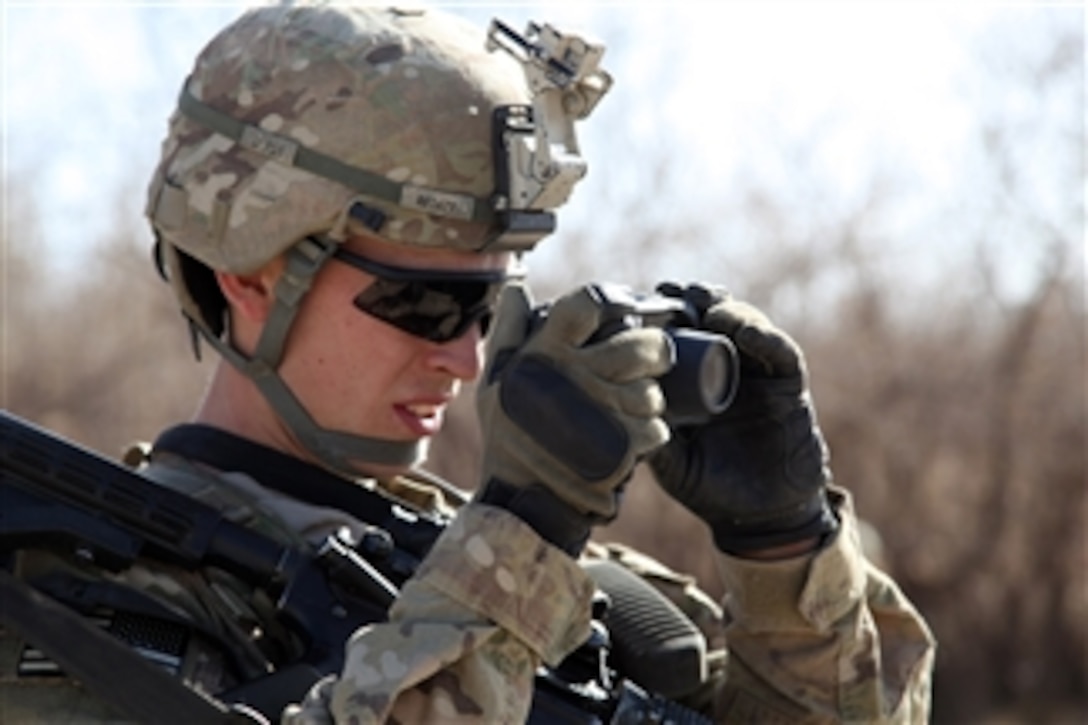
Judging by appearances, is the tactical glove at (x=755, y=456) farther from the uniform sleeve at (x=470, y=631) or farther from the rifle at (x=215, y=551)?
the uniform sleeve at (x=470, y=631)

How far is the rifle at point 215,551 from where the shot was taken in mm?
3471

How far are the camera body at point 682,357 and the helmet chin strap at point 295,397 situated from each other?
0.70 meters

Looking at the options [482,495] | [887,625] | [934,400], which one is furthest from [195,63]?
Result: [934,400]

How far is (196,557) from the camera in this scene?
3.54 meters

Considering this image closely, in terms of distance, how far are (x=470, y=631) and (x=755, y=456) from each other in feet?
3.11

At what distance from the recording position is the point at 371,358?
392cm

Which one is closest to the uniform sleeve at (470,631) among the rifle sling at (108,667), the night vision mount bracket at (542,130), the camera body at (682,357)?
the rifle sling at (108,667)

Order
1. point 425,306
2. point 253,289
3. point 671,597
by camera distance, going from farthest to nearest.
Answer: point 671,597, point 253,289, point 425,306

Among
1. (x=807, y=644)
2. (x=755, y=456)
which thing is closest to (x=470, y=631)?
(x=755, y=456)

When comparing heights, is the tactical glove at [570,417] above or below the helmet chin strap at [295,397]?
above

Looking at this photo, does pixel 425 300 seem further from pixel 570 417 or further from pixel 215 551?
pixel 570 417

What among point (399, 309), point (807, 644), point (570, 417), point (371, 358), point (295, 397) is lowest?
point (807, 644)

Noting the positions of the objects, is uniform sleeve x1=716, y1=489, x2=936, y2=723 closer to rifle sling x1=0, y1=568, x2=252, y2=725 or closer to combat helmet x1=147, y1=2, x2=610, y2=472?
combat helmet x1=147, y1=2, x2=610, y2=472

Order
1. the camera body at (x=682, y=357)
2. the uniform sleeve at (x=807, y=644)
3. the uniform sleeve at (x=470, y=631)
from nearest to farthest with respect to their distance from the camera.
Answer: the uniform sleeve at (x=470, y=631), the camera body at (x=682, y=357), the uniform sleeve at (x=807, y=644)
